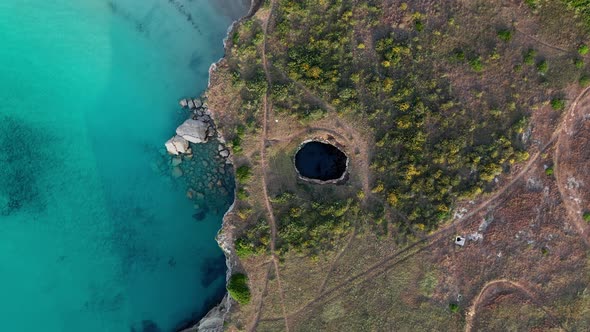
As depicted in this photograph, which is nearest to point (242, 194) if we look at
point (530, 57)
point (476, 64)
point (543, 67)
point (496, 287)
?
point (476, 64)

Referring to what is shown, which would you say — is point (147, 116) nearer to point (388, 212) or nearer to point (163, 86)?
point (163, 86)

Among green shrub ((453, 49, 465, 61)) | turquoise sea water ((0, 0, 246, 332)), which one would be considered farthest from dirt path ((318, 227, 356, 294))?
green shrub ((453, 49, 465, 61))

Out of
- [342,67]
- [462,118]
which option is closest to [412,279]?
[462,118]

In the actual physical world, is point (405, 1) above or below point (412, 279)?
above

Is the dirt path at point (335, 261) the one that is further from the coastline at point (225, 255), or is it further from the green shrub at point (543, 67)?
the green shrub at point (543, 67)

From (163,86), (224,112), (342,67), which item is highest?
(163,86)

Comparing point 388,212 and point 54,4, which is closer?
point 388,212
